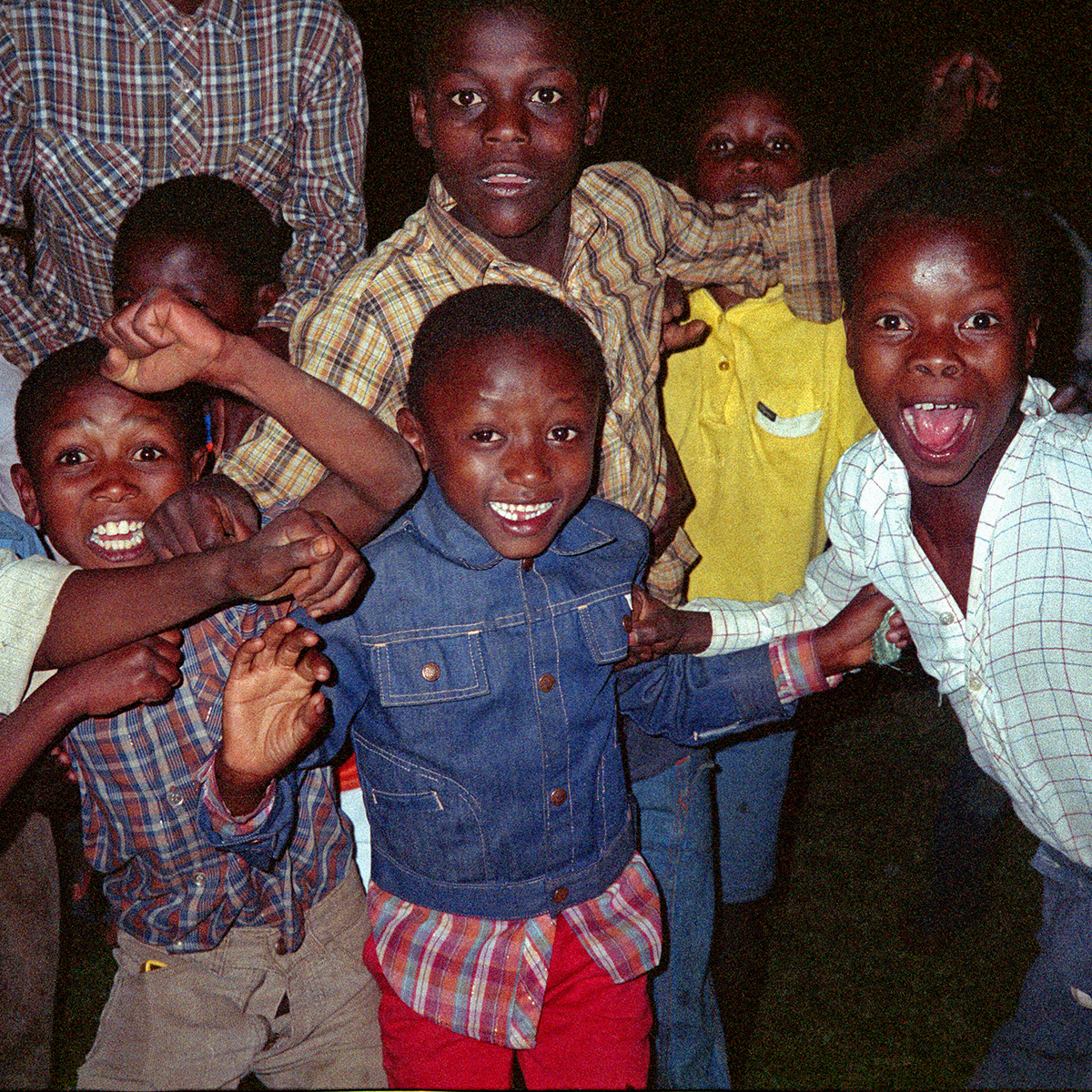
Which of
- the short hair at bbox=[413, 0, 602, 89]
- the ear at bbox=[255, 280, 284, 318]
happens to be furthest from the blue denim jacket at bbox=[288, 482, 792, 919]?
the ear at bbox=[255, 280, 284, 318]

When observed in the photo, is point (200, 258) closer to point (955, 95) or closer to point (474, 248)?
point (474, 248)

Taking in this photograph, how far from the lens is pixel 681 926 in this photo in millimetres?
2305

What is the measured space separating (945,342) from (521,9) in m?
1.01

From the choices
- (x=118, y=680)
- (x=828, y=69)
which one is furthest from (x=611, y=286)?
(x=828, y=69)

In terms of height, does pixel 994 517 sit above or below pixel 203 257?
below

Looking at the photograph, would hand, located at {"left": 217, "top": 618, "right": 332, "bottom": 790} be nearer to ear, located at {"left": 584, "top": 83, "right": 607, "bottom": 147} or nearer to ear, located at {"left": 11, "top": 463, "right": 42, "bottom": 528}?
ear, located at {"left": 11, "top": 463, "right": 42, "bottom": 528}

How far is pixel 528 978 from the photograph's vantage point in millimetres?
1932

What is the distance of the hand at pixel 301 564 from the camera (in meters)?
1.66

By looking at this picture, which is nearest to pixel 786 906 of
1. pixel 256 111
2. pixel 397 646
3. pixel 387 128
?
pixel 397 646

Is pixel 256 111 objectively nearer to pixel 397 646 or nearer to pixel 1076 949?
pixel 397 646

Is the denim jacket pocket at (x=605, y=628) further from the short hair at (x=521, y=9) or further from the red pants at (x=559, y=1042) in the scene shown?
the short hair at (x=521, y=9)

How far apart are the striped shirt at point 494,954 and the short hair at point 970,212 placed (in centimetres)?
123

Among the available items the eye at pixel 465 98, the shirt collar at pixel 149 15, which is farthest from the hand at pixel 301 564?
the shirt collar at pixel 149 15

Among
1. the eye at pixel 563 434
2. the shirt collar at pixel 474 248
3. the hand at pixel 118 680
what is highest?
the shirt collar at pixel 474 248
